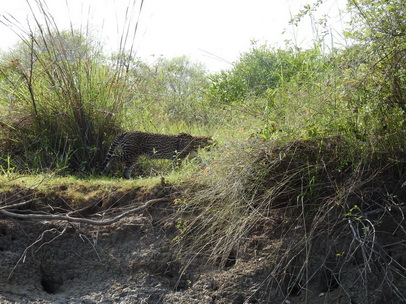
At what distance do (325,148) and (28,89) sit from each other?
448 centimetres

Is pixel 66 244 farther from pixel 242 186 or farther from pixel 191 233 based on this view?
pixel 242 186

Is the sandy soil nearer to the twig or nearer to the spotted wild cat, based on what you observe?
the twig

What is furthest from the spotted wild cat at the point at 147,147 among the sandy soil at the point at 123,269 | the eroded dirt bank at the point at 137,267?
the sandy soil at the point at 123,269

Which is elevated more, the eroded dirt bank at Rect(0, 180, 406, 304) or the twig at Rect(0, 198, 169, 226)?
the twig at Rect(0, 198, 169, 226)

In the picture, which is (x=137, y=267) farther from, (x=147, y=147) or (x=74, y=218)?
(x=147, y=147)

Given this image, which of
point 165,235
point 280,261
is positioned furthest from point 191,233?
point 280,261

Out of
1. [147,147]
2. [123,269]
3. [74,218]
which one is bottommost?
[123,269]

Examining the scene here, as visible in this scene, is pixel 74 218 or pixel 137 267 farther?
pixel 74 218

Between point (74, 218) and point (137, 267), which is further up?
point (74, 218)

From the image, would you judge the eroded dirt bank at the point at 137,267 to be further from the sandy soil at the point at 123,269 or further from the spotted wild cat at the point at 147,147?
the spotted wild cat at the point at 147,147

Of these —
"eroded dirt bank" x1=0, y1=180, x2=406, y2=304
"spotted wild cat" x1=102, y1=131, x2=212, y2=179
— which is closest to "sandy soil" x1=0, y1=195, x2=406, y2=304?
"eroded dirt bank" x1=0, y1=180, x2=406, y2=304

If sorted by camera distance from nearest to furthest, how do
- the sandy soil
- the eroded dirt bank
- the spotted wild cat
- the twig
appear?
1. the eroded dirt bank
2. the sandy soil
3. the twig
4. the spotted wild cat

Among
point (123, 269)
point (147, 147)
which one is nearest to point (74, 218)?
point (123, 269)

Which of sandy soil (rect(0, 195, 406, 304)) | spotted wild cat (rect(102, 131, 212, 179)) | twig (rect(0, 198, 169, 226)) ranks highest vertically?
spotted wild cat (rect(102, 131, 212, 179))
